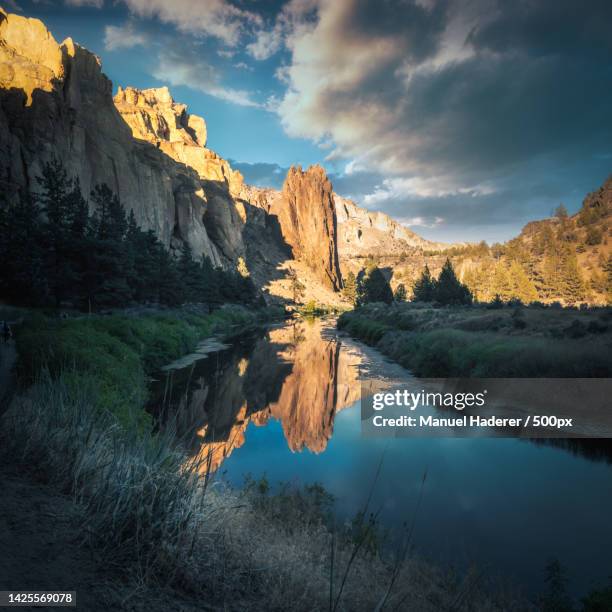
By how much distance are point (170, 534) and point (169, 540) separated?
0.25ft

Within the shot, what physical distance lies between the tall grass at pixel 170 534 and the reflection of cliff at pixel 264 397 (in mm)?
4460

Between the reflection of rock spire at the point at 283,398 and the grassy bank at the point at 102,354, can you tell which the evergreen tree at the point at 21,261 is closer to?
the grassy bank at the point at 102,354

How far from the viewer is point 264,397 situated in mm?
20375

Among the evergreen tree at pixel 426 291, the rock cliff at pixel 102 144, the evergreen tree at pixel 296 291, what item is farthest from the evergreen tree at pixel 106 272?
the evergreen tree at pixel 296 291

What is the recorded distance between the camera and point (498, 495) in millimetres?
9414

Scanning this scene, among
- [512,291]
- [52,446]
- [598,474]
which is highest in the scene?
[512,291]

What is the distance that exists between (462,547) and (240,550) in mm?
5479

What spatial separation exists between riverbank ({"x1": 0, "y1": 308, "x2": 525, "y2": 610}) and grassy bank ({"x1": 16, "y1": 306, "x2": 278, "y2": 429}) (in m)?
0.78

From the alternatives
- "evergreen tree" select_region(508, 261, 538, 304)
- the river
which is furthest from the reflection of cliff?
"evergreen tree" select_region(508, 261, 538, 304)

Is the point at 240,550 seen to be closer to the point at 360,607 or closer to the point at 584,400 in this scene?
the point at 360,607

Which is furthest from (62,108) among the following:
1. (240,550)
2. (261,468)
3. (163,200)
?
(240,550)

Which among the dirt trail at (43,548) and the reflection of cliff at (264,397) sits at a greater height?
the dirt trail at (43,548)

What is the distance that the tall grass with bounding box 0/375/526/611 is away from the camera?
326 centimetres

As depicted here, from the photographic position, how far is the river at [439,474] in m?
7.12
